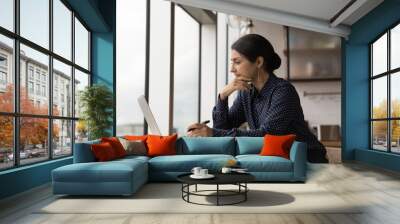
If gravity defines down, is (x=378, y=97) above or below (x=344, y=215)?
above

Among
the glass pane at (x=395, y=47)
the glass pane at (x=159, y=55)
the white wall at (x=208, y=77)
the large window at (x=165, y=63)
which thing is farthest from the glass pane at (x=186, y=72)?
the glass pane at (x=395, y=47)

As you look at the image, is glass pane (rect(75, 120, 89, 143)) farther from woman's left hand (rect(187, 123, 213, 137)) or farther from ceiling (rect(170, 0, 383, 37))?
woman's left hand (rect(187, 123, 213, 137))

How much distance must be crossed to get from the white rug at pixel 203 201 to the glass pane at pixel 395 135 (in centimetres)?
318

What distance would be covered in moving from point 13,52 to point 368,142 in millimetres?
7131

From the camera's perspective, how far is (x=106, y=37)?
7648 millimetres

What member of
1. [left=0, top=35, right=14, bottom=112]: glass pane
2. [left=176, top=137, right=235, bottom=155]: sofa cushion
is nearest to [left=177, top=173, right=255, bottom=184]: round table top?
[left=176, top=137, right=235, bottom=155]: sofa cushion

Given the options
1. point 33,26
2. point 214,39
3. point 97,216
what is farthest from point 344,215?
point 214,39

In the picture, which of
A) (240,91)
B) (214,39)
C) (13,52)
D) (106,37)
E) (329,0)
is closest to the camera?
(240,91)

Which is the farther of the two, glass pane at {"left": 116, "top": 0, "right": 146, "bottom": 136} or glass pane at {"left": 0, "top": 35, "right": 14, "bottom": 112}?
glass pane at {"left": 116, "top": 0, "right": 146, "bottom": 136}

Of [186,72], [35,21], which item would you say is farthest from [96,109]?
[186,72]

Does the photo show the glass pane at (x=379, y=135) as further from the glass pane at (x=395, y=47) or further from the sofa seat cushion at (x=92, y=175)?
the sofa seat cushion at (x=92, y=175)

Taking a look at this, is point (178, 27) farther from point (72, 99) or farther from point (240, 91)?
point (240, 91)

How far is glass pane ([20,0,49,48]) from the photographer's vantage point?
4702mm

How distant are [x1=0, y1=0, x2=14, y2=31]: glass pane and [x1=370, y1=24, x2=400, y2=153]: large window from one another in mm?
6098
